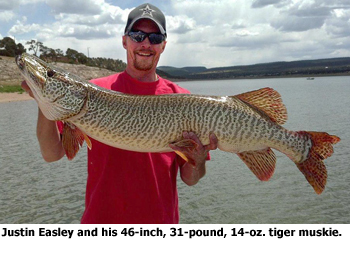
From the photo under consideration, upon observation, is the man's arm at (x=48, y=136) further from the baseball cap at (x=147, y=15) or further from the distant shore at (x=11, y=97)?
the distant shore at (x=11, y=97)

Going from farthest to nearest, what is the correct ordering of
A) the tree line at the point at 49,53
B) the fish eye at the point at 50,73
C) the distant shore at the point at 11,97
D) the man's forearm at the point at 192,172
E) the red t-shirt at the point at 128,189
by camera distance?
the tree line at the point at 49,53 < the distant shore at the point at 11,97 < the man's forearm at the point at 192,172 < the fish eye at the point at 50,73 < the red t-shirt at the point at 128,189

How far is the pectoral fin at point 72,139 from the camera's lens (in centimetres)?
311

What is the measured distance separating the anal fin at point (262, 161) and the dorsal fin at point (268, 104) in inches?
13.8

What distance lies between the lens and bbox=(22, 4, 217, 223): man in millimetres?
3088

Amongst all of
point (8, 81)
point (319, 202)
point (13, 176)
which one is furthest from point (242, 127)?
point (8, 81)

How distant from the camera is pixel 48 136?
10.3 ft

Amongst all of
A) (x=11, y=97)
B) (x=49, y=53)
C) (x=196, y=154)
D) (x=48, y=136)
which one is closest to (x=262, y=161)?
(x=196, y=154)

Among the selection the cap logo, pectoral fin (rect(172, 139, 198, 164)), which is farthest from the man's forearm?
the cap logo

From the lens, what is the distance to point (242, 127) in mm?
3275

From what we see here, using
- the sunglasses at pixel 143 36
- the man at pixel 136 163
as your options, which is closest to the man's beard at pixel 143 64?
the man at pixel 136 163

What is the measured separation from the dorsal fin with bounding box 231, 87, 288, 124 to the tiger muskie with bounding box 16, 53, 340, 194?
0.27 ft

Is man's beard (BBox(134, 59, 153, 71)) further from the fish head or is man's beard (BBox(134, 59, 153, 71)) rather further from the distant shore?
the distant shore

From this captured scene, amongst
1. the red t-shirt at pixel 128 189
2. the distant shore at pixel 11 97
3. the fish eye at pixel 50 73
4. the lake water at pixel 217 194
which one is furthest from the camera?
the distant shore at pixel 11 97

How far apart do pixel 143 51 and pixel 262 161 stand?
1.62 m
